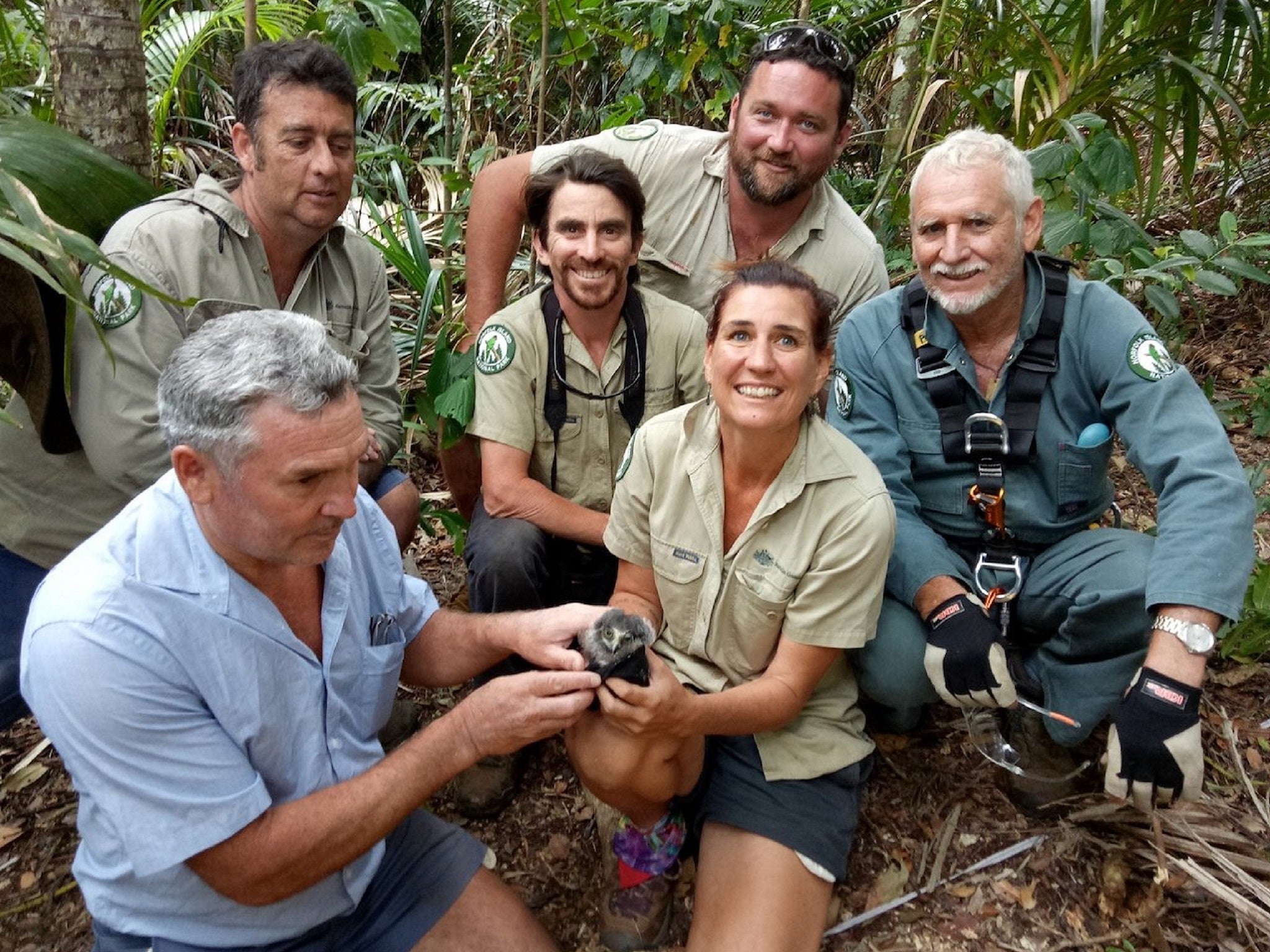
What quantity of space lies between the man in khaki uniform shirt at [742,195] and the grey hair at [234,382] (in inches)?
67.3

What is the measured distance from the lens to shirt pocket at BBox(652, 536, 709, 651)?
2.65m

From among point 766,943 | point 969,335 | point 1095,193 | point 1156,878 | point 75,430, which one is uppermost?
point 1095,193

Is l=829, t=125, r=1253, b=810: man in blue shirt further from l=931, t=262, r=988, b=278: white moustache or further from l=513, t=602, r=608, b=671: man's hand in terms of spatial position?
l=513, t=602, r=608, b=671: man's hand

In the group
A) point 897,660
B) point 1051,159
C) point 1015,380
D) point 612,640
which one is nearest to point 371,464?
point 612,640

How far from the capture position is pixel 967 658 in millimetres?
2580

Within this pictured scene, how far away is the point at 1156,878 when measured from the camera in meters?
2.47

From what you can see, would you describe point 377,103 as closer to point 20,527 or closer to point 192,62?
point 192,62

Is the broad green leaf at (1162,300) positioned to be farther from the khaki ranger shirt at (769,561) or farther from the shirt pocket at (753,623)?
the shirt pocket at (753,623)

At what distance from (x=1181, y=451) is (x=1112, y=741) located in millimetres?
829

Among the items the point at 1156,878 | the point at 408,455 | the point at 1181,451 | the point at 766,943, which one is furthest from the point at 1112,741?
the point at 408,455

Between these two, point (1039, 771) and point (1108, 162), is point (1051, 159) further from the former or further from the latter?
point (1039, 771)

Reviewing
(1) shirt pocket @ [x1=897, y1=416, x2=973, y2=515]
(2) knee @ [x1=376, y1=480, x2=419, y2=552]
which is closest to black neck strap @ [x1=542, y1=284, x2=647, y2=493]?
(2) knee @ [x1=376, y1=480, x2=419, y2=552]

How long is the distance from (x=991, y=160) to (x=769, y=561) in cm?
140

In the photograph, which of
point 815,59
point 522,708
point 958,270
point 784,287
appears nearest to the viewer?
point 522,708
